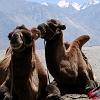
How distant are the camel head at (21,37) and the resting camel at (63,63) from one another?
0.94m

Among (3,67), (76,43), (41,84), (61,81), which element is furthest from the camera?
(76,43)

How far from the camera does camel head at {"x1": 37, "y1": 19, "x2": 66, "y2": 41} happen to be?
6.11 meters

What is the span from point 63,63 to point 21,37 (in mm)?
1756

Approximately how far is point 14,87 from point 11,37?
1.73ft

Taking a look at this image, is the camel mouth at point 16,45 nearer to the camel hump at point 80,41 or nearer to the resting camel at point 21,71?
the resting camel at point 21,71

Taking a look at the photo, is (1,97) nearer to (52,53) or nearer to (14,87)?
(14,87)

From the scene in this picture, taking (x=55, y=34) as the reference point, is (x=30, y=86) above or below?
below

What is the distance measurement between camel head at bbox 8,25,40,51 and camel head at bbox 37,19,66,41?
931 millimetres

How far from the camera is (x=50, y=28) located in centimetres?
630

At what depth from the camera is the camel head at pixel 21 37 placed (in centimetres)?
465

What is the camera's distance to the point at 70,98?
6.18 m

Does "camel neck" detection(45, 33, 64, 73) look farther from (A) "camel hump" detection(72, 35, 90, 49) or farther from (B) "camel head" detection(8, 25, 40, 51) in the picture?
(B) "camel head" detection(8, 25, 40, 51)

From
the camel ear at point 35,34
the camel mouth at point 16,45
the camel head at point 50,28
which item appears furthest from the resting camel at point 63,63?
the camel mouth at point 16,45

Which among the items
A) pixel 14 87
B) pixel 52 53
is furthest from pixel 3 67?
pixel 14 87
